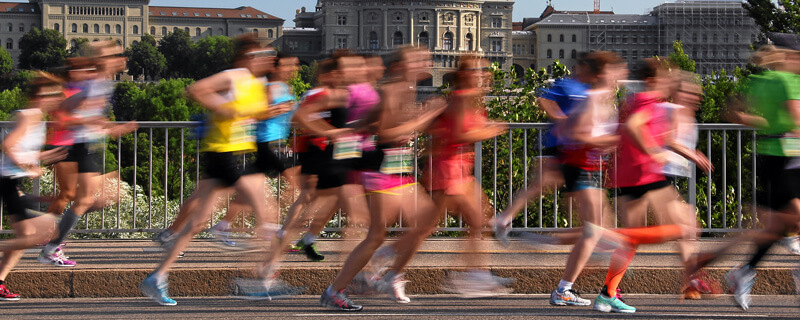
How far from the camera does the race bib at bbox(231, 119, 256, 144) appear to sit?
688 cm

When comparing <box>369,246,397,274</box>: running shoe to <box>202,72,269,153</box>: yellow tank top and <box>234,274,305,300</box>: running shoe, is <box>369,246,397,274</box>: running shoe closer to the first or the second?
<box>234,274,305,300</box>: running shoe

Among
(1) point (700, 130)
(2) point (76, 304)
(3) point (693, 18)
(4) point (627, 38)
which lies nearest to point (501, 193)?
(1) point (700, 130)

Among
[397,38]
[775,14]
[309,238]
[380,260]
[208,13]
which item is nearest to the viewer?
[380,260]

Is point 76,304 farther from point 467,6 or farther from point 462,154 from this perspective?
point 467,6

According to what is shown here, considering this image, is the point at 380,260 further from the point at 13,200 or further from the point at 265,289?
the point at 13,200

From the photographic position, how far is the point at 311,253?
8.19 meters

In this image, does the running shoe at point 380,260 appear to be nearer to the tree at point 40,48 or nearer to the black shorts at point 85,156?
the black shorts at point 85,156

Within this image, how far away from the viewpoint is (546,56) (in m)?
156

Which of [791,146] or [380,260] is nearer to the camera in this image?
[791,146]

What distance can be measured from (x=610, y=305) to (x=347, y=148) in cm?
189

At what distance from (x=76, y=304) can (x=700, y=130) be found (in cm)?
547

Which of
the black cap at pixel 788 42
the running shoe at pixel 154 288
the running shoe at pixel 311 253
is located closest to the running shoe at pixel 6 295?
the running shoe at pixel 154 288

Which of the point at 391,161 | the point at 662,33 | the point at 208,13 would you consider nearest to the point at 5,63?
the point at 208,13

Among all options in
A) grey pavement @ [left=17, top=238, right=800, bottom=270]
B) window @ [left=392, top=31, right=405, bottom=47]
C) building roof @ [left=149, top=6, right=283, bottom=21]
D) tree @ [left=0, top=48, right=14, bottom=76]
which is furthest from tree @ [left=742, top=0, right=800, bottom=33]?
building roof @ [left=149, top=6, right=283, bottom=21]
